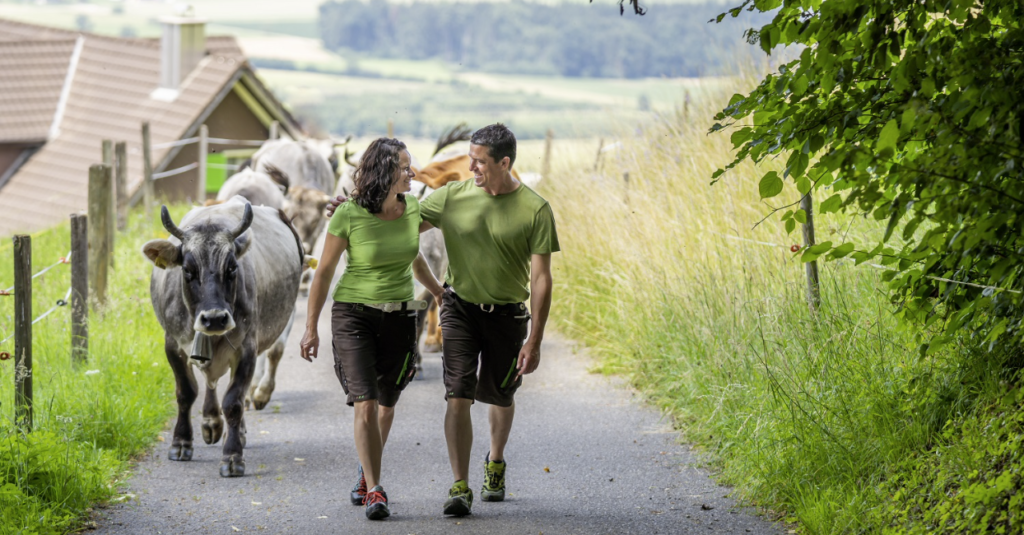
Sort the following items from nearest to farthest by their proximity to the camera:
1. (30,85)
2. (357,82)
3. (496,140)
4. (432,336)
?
(496,140), (432,336), (30,85), (357,82)

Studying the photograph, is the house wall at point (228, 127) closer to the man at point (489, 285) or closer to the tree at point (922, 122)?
the man at point (489, 285)

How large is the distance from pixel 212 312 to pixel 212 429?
2.96ft

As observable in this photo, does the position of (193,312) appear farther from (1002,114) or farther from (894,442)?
(1002,114)

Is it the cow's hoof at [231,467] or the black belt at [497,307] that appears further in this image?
the cow's hoof at [231,467]

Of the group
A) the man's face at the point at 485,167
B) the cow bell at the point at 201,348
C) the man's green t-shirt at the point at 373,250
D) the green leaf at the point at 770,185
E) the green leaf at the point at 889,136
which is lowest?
the cow bell at the point at 201,348

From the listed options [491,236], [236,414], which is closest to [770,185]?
[491,236]

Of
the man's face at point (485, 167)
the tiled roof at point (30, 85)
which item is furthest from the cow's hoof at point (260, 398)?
the tiled roof at point (30, 85)

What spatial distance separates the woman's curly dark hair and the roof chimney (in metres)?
28.8

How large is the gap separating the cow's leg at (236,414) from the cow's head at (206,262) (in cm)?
43

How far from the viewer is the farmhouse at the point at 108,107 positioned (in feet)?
98.0

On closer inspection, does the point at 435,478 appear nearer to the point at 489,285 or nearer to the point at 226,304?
the point at 489,285

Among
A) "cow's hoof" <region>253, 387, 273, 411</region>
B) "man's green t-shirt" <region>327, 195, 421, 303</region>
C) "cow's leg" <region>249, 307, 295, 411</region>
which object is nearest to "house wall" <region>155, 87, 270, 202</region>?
"cow's leg" <region>249, 307, 295, 411</region>

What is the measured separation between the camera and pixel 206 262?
6.47m

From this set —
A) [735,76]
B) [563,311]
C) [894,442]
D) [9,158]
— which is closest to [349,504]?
[894,442]
